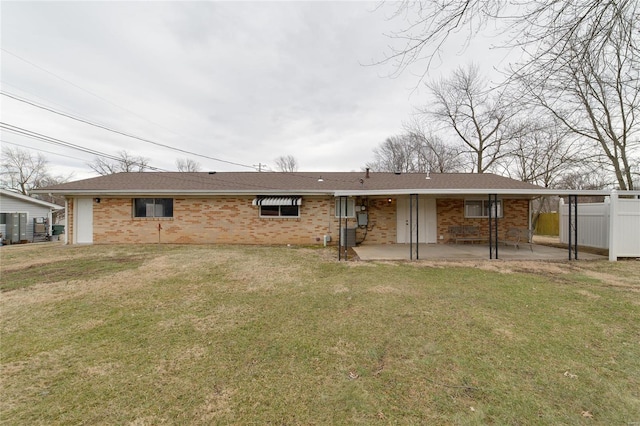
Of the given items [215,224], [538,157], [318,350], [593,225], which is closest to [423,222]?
[593,225]

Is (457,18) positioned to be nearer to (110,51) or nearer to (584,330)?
(584,330)

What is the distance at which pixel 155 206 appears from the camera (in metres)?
12.6

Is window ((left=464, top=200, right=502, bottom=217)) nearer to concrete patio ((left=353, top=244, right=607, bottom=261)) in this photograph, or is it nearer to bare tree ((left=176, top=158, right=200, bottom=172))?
concrete patio ((left=353, top=244, right=607, bottom=261))

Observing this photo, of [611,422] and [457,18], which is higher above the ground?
[457,18]

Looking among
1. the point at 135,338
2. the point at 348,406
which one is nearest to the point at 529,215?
the point at 348,406

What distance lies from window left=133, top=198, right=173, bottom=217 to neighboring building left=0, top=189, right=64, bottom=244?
11126mm

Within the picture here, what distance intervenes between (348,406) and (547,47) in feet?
14.0

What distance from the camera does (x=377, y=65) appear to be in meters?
3.10

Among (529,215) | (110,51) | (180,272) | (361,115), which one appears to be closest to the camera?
(180,272)

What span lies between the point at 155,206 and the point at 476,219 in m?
15.4

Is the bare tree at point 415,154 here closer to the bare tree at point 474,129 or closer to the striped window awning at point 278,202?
the bare tree at point 474,129

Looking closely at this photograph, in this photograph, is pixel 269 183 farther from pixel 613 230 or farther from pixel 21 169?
pixel 21 169

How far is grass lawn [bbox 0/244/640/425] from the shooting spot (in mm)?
2180

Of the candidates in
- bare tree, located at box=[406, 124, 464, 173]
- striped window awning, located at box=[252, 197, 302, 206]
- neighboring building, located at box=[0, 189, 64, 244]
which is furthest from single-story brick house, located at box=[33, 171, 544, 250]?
bare tree, located at box=[406, 124, 464, 173]
